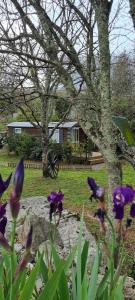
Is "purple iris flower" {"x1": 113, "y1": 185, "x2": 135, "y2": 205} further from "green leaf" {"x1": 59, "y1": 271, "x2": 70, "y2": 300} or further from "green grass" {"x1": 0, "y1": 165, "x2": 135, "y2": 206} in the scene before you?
"green grass" {"x1": 0, "y1": 165, "x2": 135, "y2": 206}

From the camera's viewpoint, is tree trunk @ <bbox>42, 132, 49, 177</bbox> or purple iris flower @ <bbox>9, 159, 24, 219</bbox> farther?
tree trunk @ <bbox>42, 132, 49, 177</bbox>

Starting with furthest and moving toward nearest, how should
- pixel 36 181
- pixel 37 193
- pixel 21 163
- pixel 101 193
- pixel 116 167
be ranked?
pixel 36 181, pixel 37 193, pixel 116 167, pixel 101 193, pixel 21 163

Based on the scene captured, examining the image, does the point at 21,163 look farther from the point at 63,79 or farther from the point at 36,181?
the point at 36,181

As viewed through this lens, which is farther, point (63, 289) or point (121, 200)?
point (63, 289)

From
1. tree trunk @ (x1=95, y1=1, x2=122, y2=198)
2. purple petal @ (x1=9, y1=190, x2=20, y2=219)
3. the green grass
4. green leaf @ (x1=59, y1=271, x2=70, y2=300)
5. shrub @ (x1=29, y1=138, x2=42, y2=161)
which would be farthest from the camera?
shrub @ (x1=29, y1=138, x2=42, y2=161)

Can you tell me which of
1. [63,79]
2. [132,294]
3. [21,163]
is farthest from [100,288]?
[63,79]

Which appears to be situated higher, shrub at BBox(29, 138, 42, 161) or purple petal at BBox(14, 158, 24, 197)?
purple petal at BBox(14, 158, 24, 197)

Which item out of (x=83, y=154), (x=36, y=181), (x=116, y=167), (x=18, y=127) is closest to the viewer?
(x=116, y=167)

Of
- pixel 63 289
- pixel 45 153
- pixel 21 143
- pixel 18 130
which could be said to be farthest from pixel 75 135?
pixel 63 289

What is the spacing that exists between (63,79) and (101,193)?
5.46 meters

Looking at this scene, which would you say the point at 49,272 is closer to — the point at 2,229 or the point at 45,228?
the point at 2,229

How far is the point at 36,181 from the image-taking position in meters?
19.7

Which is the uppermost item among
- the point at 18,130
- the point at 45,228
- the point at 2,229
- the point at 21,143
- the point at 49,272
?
the point at 2,229

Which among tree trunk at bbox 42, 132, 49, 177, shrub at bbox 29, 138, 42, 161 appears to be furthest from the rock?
shrub at bbox 29, 138, 42, 161
